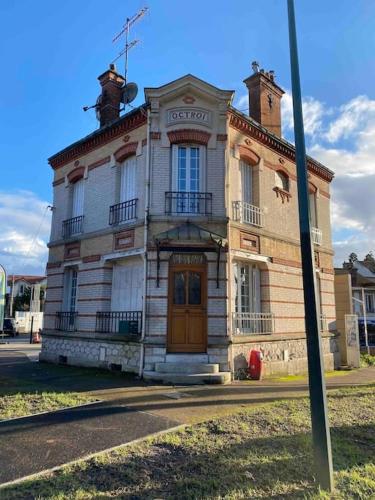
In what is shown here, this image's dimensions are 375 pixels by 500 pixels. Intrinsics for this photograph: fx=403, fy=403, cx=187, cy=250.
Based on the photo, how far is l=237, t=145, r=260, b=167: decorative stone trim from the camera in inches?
506

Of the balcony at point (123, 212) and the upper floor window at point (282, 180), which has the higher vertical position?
the upper floor window at point (282, 180)

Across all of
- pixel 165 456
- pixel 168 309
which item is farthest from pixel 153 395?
pixel 165 456

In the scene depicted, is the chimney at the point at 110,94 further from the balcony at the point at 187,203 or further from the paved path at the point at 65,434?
the paved path at the point at 65,434

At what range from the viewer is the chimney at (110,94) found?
51.4 ft

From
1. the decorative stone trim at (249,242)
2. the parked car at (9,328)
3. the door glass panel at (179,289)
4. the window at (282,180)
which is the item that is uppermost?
the window at (282,180)

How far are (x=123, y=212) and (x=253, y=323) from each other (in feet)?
17.7

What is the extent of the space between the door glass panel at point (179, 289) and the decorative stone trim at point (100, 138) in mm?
4901

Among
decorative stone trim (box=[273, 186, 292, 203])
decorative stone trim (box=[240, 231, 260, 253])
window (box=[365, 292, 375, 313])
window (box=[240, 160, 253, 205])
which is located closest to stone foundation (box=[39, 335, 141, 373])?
decorative stone trim (box=[240, 231, 260, 253])

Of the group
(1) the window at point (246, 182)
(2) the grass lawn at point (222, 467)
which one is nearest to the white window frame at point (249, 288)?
(1) the window at point (246, 182)

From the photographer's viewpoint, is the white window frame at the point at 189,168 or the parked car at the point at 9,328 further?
the parked car at the point at 9,328

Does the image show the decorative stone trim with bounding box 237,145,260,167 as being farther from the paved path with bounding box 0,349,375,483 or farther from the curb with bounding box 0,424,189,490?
the curb with bounding box 0,424,189,490

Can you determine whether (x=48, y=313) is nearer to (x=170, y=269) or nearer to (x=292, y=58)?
(x=170, y=269)

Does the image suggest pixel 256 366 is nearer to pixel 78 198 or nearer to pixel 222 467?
pixel 222 467

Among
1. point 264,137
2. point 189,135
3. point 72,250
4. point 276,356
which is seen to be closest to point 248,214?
point 264,137
